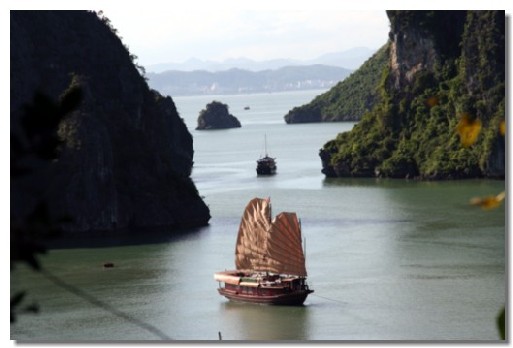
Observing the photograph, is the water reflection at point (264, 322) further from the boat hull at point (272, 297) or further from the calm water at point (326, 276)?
the boat hull at point (272, 297)

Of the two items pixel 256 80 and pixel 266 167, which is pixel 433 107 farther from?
pixel 256 80

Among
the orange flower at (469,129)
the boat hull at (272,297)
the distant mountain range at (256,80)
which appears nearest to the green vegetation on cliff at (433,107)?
the boat hull at (272,297)

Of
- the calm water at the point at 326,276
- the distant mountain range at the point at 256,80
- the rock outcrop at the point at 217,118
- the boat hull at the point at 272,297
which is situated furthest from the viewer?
the distant mountain range at the point at 256,80

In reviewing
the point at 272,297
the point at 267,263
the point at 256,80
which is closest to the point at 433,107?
the point at 267,263

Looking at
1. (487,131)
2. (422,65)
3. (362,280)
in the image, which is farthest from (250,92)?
(362,280)

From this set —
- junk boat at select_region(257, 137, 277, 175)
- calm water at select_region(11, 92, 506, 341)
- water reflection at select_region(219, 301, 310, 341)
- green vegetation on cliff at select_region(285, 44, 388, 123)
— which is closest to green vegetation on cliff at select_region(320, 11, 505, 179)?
calm water at select_region(11, 92, 506, 341)

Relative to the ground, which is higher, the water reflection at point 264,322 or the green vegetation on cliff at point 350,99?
the green vegetation on cliff at point 350,99

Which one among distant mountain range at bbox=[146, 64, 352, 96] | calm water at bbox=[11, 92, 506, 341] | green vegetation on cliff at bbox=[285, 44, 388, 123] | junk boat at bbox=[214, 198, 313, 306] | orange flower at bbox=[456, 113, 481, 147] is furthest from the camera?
distant mountain range at bbox=[146, 64, 352, 96]

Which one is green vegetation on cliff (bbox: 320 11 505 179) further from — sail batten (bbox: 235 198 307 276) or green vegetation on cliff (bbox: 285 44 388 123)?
green vegetation on cliff (bbox: 285 44 388 123)
